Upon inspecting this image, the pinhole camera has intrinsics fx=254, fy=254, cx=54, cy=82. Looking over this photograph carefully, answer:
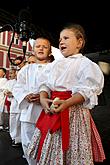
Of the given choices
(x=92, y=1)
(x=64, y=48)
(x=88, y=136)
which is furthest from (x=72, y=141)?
(x=92, y=1)

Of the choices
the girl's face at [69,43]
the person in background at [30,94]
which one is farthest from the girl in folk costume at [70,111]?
the person in background at [30,94]

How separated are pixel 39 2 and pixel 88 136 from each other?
54.4 inches

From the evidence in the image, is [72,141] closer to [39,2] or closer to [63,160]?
[63,160]

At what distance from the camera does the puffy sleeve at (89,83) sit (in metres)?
1.46

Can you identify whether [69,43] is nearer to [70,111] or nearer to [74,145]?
[70,111]

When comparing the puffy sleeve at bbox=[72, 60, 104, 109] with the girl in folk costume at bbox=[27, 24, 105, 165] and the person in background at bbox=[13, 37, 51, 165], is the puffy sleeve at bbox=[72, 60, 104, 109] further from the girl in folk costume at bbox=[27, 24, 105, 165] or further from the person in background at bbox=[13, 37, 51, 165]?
the person in background at bbox=[13, 37, 51, 165]

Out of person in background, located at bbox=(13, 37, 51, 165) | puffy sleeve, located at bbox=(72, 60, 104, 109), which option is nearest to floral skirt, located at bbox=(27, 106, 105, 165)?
puffy sleeve, located at bbox=(72, 60, 104, 109)

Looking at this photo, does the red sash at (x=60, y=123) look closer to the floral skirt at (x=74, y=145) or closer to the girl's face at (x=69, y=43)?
the floral skirt at (x=74, y=145)

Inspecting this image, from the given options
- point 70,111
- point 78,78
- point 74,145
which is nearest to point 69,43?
point 78,78

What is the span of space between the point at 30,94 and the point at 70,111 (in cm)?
62

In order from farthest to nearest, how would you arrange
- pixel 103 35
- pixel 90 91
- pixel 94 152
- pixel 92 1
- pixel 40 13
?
pixel 103 35 < pixel 40 13 < pixel 92 1 < pixel 94 152 < pixel 90 91

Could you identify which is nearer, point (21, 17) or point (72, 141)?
point (72, 141)

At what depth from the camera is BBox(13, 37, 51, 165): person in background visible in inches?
81.3

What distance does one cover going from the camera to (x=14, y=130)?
3004mm
